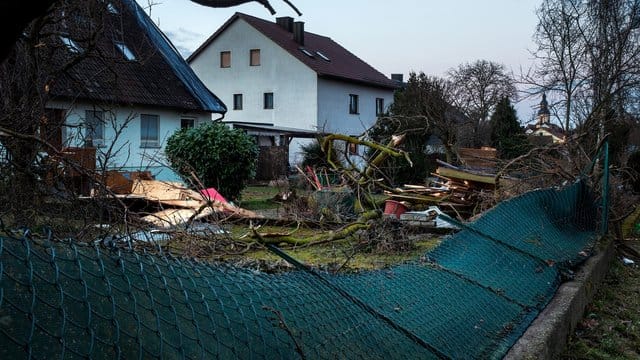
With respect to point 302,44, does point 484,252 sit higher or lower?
lower

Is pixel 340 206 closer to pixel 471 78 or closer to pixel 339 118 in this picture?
pixel 339 118

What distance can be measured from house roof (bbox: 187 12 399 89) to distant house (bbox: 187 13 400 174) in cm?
6

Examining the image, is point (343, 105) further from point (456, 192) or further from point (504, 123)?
point (456, 192)

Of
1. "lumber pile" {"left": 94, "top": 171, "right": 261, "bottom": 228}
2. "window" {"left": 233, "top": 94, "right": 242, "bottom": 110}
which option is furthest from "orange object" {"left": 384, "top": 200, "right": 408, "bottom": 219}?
"window" {"left": 233, "top": 94, "right": 242, "bottom": 110}

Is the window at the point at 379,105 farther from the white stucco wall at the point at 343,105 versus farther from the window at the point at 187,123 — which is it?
the window at the point at 187,123

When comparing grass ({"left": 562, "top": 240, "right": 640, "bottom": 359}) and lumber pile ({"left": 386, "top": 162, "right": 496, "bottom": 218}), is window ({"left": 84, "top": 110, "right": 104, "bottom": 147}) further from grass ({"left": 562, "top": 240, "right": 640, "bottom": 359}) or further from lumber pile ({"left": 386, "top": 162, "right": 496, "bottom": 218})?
grass ({"left": 562, "top": 240, "right": 640, "bottom": 359})

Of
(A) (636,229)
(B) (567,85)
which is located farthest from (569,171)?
(B) (567,85)

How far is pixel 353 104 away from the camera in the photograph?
135 feet

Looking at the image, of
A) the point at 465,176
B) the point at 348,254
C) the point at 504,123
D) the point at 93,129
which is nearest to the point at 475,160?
the point at 465,176

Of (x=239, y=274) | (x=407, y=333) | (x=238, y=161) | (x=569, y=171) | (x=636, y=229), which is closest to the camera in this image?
(x=239, y=274)

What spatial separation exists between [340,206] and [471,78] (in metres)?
33.4

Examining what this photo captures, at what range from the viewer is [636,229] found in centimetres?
1275

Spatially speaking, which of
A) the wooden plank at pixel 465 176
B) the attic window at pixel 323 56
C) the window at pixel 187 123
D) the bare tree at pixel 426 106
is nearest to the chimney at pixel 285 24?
the attic window at pixel 323 56

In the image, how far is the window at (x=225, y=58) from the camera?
40.5m
